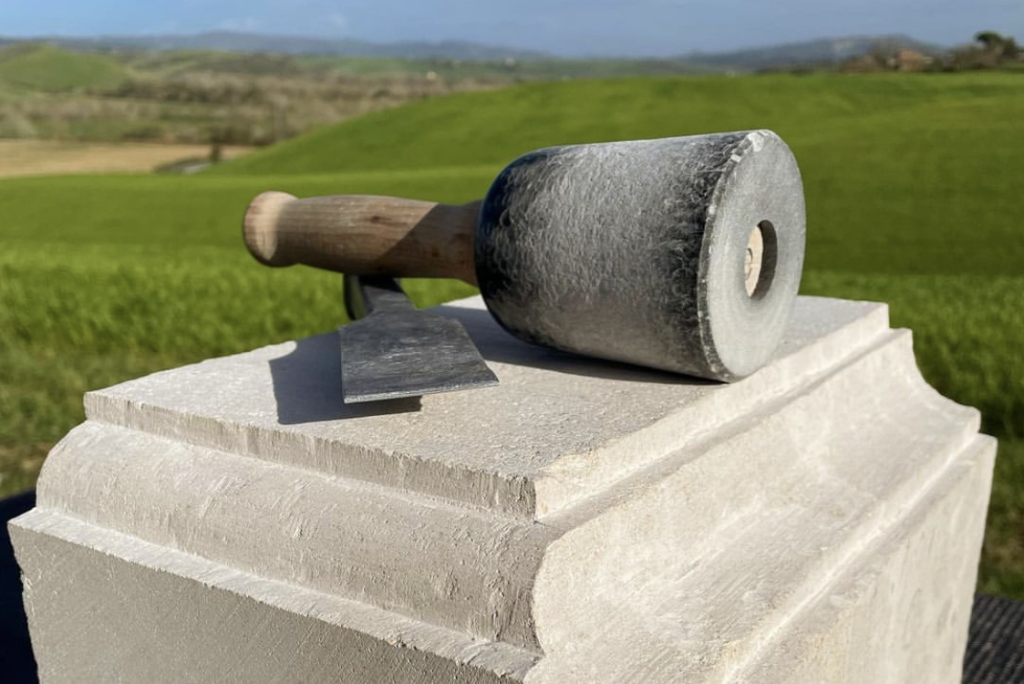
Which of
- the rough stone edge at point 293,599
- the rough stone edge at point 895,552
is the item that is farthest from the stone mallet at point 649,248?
the rough stone edge at point 293,599

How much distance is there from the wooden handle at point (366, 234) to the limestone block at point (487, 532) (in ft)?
0.82

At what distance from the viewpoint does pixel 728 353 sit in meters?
1.62

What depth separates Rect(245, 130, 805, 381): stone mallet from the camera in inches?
59.2

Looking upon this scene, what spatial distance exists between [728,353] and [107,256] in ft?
21.1

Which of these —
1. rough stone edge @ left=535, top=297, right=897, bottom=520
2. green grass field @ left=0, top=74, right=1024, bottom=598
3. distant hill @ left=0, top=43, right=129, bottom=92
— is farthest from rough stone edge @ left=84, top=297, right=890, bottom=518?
distant hill @ left=0, top=43, right=129, bottom=92

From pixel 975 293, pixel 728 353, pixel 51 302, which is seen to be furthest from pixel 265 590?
pixel 51 302

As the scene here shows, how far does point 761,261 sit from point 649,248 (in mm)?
346

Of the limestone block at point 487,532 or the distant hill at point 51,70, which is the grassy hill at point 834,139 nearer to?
the limestone block at point 487,532

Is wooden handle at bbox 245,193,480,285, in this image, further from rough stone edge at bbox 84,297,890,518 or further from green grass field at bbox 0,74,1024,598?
green grass field at bbox 0,74,1024,598

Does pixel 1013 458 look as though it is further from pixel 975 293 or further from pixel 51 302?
pixel 51 302

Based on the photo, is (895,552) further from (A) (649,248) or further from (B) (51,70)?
(B) (51,70)

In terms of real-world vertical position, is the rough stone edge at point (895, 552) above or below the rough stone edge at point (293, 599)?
below

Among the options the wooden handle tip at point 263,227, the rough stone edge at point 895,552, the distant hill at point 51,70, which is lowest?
the distant hill at point 51,70

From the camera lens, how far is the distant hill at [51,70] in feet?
138
